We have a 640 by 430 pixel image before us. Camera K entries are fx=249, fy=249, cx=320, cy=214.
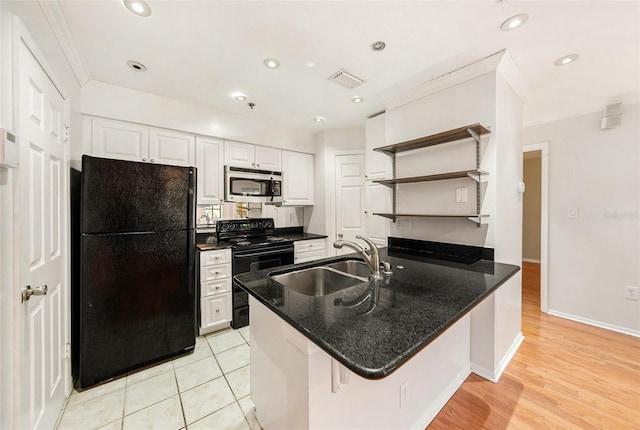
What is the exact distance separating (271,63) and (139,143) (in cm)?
161

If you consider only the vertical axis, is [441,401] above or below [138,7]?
below

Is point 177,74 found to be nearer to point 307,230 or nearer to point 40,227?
point 40,227

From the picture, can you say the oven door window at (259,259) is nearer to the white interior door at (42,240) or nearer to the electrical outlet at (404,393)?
the white interior door at (42,240)

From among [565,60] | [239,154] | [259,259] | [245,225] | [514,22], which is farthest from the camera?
[245,225]

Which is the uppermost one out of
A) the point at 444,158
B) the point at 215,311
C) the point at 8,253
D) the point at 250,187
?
the point at 444,158

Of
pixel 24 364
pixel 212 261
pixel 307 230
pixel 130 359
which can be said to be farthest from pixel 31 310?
pixel 307 230

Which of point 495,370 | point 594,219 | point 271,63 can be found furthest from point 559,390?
point 271,63

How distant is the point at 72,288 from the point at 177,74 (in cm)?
191

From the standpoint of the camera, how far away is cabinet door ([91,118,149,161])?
7.61 feet

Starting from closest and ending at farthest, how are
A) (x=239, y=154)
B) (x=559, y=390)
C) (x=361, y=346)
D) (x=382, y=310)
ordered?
1. (x=361, y=346)
2. (x=382, y=310)
3. (x=559, y=390)
4. (x=239, y=154)

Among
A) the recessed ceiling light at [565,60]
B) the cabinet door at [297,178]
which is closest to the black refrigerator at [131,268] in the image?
the cabinet door at [297,178]

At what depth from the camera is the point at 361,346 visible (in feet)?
2.52

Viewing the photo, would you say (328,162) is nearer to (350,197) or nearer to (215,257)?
(350,197)

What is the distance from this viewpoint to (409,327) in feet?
2.91
